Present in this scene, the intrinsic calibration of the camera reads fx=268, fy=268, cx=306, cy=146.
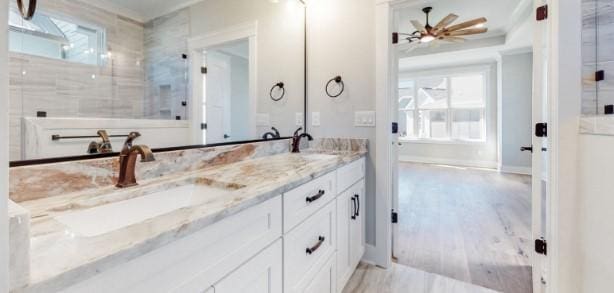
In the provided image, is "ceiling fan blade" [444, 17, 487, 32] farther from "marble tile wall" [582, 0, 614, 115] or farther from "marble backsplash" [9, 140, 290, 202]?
"marble backsplash" [9, 140, 290, 202]

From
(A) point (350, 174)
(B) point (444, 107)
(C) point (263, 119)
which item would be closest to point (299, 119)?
(C) point (263, 119)

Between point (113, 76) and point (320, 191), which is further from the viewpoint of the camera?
point (320, 191)

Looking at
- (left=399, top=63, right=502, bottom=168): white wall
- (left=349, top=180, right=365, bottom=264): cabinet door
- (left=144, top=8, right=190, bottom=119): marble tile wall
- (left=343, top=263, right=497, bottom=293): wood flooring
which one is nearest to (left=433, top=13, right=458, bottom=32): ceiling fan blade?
(left=349, top=180, right=365, bottom=264): cabinet door

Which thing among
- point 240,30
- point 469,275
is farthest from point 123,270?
point 469,275

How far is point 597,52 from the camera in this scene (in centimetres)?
137

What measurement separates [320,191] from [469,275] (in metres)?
1.33

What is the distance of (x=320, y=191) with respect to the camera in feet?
4.16

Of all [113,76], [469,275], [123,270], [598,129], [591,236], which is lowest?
[469,275]

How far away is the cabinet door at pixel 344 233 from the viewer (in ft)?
4.96

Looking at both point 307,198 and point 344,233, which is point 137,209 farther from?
point 344,233

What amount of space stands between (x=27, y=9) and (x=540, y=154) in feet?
7.62

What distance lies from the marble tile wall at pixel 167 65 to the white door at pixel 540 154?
1901mm

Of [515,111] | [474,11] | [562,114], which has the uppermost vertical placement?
[474,11]

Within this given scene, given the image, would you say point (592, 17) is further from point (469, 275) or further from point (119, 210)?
point (119, 210)
